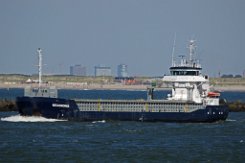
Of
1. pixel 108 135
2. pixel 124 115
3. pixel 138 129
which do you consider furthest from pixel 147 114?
pixel 108 135

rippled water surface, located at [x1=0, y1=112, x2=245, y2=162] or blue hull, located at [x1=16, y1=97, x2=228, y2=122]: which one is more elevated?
blue hull, located at [x1=16, y1=97, x2=228, y2=122]

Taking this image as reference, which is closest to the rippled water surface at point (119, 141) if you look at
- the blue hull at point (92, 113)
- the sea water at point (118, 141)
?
the sea water at point (118, 141)

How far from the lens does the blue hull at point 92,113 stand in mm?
87312

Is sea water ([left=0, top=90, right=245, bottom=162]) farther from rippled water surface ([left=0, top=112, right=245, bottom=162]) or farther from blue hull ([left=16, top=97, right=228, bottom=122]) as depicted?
blue hull ([left=16, top=97, right=228, bottom=122])

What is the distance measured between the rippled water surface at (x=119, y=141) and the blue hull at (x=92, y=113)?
94cm

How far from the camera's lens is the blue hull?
87.3 m

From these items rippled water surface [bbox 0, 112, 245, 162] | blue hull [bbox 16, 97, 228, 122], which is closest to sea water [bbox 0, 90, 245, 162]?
rippled water surface [bbox 0, 112, 245, 162]

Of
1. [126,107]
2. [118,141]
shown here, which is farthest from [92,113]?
[118,141]

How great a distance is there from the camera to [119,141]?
231ft

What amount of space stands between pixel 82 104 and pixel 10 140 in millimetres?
19248

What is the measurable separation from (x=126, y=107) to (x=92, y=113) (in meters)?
3.21

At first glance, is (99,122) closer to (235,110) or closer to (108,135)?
(108,135)

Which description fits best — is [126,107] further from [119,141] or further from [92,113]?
[119,141]

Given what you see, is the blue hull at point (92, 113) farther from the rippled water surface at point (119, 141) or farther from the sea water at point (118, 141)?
the rippled water surface at point (119, 141)
